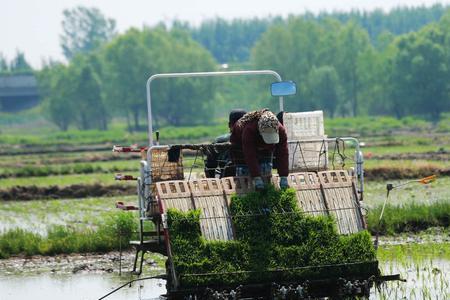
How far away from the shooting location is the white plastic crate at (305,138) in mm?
15602

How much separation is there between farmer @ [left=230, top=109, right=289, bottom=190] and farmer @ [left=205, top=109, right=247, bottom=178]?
717mm

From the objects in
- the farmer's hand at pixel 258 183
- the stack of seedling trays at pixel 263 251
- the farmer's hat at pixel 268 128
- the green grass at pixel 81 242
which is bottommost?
the green grass at pixel 81 242

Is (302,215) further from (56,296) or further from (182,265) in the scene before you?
(56,296)

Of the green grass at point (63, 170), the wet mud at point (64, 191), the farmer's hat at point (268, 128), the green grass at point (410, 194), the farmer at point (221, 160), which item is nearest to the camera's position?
the farmer's hat at point (268, 128)

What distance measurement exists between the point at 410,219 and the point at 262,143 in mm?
9188

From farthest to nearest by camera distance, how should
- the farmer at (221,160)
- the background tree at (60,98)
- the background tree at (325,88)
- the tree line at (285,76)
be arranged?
the background tree at (60,98), the background tree at (325,88), the tree line at (285,76), the farmer at (221,160)

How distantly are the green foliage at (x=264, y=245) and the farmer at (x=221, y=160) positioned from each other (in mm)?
1131

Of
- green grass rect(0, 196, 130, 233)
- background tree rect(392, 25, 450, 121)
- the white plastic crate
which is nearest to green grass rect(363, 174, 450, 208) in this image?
green grass rect(0, 196, 130, 233)

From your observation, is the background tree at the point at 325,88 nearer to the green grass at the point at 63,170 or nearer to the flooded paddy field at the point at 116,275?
the green grass at the point at 63,170

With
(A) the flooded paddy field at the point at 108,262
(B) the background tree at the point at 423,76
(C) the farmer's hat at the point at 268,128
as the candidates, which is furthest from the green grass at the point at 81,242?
(B) the background tree at the point at 423,76

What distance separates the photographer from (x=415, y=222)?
22.6 meters

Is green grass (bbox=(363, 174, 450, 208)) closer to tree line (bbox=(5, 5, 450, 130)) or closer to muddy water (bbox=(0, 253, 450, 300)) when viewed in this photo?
muddy water (bbox=(0, 253, 450, 300))

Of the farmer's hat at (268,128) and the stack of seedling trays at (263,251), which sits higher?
the farmer's hat at (268,128)

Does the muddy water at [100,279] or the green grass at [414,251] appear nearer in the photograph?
the muddy water at [100,279]
